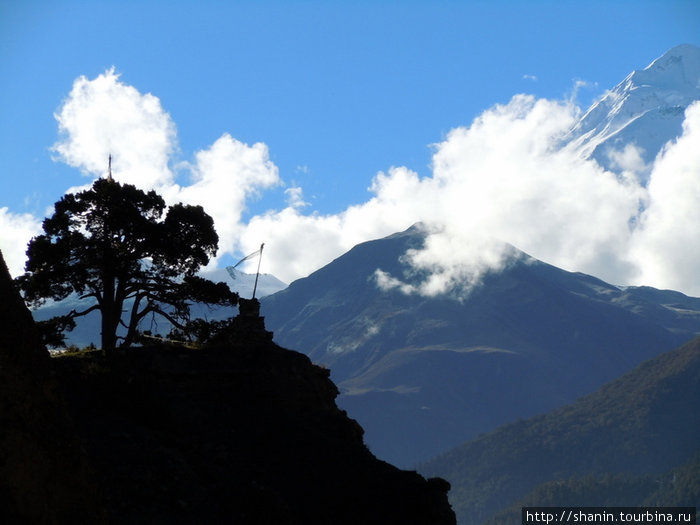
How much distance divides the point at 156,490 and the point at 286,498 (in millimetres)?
4126

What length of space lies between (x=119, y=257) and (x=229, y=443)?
15.8 m

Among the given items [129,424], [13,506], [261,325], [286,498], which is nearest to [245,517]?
[286,498]

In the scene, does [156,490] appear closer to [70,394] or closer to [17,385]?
[70,394]

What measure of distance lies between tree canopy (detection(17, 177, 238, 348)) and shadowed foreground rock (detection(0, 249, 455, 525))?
24.6 ft

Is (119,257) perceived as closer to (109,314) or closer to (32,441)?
(109,314)

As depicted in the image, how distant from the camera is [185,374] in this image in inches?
1312

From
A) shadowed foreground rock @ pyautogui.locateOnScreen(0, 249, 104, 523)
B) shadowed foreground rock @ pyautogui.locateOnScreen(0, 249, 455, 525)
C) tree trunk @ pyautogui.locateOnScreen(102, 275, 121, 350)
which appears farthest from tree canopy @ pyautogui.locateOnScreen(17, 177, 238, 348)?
shadowed foreground rock @ pyautogui.locateOnScreen(0, 249, 104, 523)

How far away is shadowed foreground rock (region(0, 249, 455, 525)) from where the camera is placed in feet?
84.0

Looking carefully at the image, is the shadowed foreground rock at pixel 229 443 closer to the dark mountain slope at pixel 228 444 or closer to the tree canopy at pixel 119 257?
the dark mountain slope at pixel 228 444

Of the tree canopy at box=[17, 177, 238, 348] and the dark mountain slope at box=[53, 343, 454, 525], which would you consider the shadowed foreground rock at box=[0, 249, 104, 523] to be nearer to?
the dark mountain slope at box=[53, 343, 454, 525]

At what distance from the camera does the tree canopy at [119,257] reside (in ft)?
140

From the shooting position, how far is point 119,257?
42.9 metres

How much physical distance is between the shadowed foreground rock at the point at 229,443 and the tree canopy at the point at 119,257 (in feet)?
24.6

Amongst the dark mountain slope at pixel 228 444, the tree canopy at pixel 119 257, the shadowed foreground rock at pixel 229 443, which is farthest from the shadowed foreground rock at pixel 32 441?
the tree canopy at pixel 119 257
